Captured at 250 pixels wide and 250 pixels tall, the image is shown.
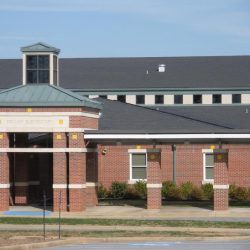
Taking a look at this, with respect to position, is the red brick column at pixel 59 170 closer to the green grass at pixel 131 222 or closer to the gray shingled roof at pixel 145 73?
the green grass at pixel 131 222

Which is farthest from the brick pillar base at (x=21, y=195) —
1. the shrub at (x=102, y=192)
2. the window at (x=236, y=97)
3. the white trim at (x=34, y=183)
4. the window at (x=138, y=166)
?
the window at (x=236, y=97)

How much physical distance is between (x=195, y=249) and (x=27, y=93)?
54.3ft

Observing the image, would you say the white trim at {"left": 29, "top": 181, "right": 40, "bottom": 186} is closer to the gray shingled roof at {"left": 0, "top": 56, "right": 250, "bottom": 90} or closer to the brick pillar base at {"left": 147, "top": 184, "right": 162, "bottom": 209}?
the brick pillar base at {"left": 147, "top": 184, "right": 162, "bottom": 209}

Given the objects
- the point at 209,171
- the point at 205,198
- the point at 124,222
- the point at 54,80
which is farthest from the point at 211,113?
the point at 124,222

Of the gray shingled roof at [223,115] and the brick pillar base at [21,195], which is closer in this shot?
the brick pillar base at [21,195]

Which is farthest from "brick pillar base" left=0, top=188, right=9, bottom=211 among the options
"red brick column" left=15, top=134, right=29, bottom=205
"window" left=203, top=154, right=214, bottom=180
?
"window" left=203, top=154, right=214, bottom=180

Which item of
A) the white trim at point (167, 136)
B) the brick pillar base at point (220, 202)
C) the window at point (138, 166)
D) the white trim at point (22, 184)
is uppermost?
the white trim at point (167, 136)

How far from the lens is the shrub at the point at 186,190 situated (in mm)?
49366

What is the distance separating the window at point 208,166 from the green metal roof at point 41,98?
13178 mm

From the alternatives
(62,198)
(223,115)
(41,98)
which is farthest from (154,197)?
(223,115)

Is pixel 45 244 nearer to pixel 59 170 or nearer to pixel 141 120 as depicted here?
pixel 59 170

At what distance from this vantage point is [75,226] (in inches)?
1283

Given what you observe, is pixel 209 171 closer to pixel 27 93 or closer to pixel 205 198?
pixel 205 198

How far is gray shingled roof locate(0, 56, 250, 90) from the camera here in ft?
264
